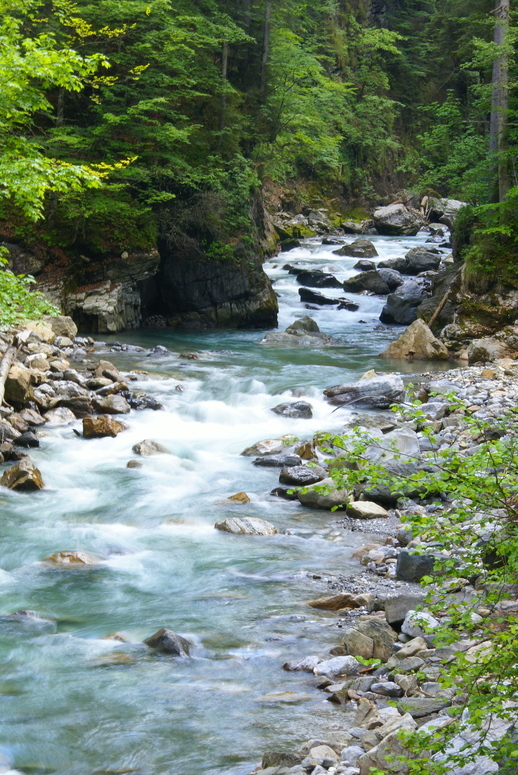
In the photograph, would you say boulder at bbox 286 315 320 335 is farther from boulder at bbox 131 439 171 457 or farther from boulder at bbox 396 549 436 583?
boulder at bbox 396 549 436 583

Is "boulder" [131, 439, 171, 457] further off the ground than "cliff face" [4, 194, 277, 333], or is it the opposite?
"cliff face" [4, 194, 277, 333]

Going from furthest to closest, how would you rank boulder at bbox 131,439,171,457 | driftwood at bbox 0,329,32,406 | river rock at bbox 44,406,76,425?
river rock at bbox 44,406,76,425, driftwood at bbox 0,329,32,406, boulder at bbox 131,439,171,457

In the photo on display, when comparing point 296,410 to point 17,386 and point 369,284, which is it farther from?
point 369,284

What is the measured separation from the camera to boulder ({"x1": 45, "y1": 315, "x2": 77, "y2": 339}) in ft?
57.6

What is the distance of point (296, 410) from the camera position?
1296 centimetres

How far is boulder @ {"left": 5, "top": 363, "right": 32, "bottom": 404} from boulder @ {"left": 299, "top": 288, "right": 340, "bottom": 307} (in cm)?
1406

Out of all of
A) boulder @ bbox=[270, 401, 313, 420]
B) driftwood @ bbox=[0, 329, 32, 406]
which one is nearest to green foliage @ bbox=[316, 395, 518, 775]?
driftwood @ bbox=[0, 329, 32, 406]

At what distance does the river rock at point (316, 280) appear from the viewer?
85.2ft

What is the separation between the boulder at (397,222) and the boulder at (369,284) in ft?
34.3

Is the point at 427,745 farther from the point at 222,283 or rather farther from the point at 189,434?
the point at 222,283

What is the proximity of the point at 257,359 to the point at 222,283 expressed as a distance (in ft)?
15.2

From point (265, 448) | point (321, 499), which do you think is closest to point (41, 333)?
point (265, 448)

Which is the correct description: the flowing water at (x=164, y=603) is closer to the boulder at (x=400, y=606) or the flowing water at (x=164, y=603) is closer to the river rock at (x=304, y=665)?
the river rock at (x=304, y=665)

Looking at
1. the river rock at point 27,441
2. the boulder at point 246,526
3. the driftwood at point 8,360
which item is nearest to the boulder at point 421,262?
the driftwood at point 8,360
